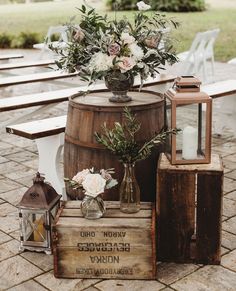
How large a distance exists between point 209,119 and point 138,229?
713 millimetres

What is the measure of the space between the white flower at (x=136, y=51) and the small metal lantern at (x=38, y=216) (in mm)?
852

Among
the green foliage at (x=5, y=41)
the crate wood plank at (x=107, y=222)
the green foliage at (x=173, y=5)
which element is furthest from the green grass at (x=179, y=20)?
the crate wood plank at (x=107, y=222)

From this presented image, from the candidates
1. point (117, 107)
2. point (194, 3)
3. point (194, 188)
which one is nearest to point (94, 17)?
point (117, 107)

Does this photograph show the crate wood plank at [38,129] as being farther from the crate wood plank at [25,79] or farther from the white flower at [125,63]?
the crate wood plank at [25,79]

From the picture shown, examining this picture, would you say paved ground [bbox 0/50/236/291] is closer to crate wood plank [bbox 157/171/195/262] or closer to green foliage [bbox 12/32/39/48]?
crate wood plank [bbox 157/171/195/262]

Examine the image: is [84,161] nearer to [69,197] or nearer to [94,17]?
[69,197]

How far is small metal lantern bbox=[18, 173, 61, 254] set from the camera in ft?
10.3

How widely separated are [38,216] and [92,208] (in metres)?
0.39

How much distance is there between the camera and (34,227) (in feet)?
10.4

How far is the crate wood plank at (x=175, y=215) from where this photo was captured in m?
2.98

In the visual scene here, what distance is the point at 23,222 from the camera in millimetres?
3164

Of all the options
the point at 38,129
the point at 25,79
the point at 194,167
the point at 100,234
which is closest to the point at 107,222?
the point at 100,234

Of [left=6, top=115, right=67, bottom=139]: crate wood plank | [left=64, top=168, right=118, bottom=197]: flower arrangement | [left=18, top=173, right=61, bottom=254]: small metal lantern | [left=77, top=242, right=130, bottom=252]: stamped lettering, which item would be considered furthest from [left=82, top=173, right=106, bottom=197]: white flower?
[left=6, top=115, right=67, bottom=139]: crate wood plank

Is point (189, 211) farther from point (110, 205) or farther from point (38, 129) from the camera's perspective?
point (38, 129)
